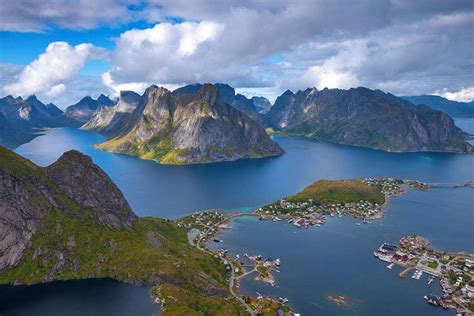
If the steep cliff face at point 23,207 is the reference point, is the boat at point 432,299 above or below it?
below

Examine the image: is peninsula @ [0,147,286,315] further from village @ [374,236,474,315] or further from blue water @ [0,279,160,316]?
village @ [374,236,474,315]

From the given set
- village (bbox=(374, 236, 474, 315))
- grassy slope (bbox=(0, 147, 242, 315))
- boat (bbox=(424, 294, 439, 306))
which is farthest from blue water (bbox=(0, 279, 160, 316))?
village (bbox=(374, 236, 474, 315))

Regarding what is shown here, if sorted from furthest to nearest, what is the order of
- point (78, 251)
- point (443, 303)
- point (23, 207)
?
point (23, 207), point (78, 251), point (443, 303)

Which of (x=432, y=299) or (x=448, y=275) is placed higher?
(x=448, y=275)

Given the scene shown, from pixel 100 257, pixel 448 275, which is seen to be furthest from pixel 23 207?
pixel 448 275

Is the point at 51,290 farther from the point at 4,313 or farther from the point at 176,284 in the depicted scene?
the point at 176,284

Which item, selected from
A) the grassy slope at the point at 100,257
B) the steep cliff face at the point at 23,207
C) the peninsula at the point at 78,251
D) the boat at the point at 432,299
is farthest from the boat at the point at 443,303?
the steep cliff face at the point at 23,207

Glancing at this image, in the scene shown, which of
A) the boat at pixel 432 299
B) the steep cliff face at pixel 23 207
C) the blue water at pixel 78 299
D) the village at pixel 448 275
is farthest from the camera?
the steep cliff face at pixel 23 207

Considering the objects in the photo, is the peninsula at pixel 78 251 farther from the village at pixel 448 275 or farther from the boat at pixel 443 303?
the village at pixel 448 275

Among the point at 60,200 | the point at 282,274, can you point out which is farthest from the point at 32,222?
the point at 282,274

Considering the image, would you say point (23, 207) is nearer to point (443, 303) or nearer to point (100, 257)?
point (100, 257)

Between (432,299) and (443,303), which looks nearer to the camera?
(443,303)

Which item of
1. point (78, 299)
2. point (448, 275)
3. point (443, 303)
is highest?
point (78, 299)
